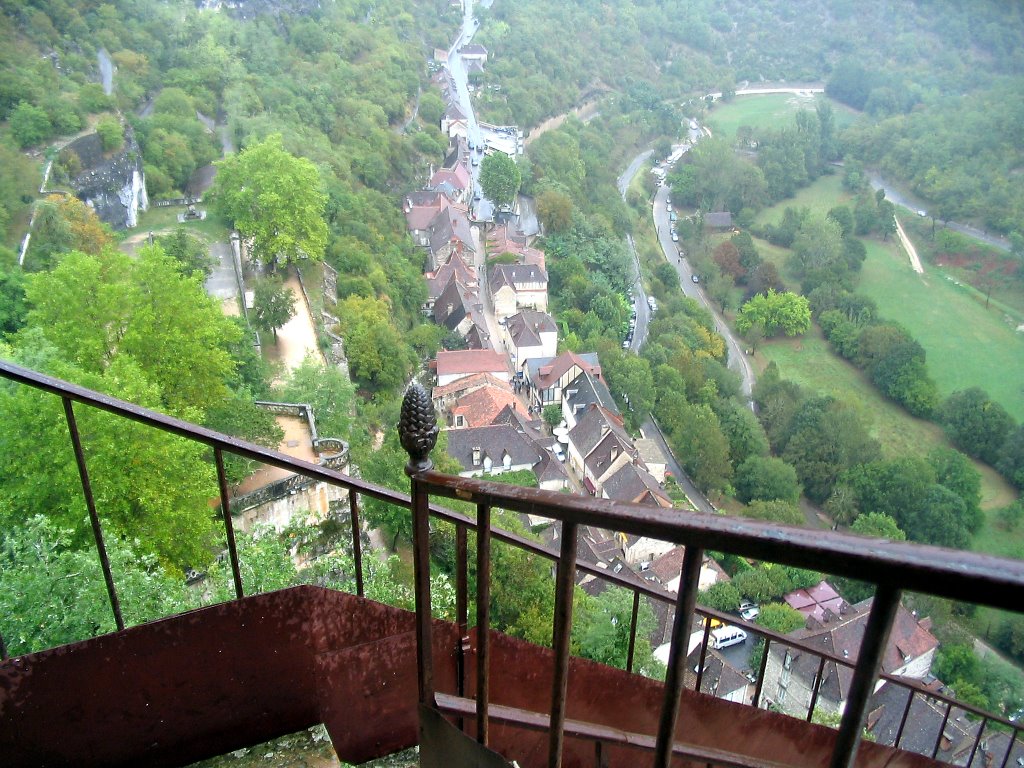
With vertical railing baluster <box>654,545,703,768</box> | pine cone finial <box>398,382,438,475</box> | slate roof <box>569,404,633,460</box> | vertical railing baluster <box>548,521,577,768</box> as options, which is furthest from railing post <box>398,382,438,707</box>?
slate roof <box>569,404,633,460</box>

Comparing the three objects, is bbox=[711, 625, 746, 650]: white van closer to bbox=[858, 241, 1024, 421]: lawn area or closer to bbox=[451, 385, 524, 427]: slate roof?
bbox=[451, 385, 524, 427]: slate roof

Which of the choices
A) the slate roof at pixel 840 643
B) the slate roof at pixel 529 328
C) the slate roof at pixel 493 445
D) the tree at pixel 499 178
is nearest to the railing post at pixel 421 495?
the slate roof at pixel 840 643

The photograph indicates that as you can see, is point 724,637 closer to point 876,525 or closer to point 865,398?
point 876,525

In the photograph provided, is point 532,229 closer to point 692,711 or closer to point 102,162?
point 102,162

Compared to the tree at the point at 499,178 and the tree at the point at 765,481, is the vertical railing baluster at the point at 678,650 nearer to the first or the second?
the tree at the point at 765,481

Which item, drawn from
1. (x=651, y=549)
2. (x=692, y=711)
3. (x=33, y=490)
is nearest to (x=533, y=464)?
(x=651, y=549)
